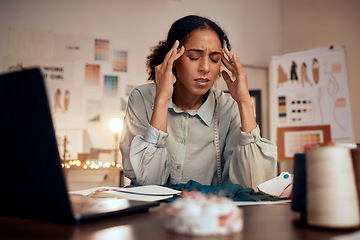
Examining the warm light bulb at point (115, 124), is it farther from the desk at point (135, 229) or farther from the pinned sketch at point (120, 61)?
the desk at point (135, 229)

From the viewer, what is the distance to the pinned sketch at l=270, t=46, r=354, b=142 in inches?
127

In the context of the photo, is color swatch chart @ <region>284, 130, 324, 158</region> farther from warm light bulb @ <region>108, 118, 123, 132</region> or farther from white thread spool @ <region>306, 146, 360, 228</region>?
white thread spool @ <region>306, 146, 360, 228</region>

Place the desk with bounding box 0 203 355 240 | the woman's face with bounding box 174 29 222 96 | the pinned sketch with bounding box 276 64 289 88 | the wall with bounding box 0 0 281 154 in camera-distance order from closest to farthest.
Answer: the desk with bounding box 0 203 355 240 < the woman's face with bounding box 174 29 222 96 < the pinned sketch with bounding box 276 64 289 88 < the wall with bounding box 0 0 281 154

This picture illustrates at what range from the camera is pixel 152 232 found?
Answer: 0.43 meters

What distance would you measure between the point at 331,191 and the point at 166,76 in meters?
0.98

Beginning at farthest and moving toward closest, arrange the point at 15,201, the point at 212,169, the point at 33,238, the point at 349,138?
the point at 349,138, the point at 212,169, the point at 15,201, the point at 33,238

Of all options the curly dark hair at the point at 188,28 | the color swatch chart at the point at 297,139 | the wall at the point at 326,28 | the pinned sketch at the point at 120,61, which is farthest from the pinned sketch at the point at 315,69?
the curly dark hair at the point at 188,28

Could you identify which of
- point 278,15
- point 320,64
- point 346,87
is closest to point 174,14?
point 278,15

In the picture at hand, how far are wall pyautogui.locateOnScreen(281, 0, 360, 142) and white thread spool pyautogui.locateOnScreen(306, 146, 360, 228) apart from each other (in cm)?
307

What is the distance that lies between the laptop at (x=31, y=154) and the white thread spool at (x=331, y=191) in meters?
0.30

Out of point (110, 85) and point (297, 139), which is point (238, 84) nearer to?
point (297, 139)

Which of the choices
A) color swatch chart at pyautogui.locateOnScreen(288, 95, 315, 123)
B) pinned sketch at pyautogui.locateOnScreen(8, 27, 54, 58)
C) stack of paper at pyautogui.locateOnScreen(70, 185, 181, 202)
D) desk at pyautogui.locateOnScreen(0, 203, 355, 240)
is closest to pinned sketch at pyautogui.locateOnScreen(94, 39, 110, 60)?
pinned sketch at pyautogui.locateOnScreen(8, 27, 54, 58)

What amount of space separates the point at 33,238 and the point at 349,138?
128 inches

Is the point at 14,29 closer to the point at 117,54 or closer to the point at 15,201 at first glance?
the point at 117,54
